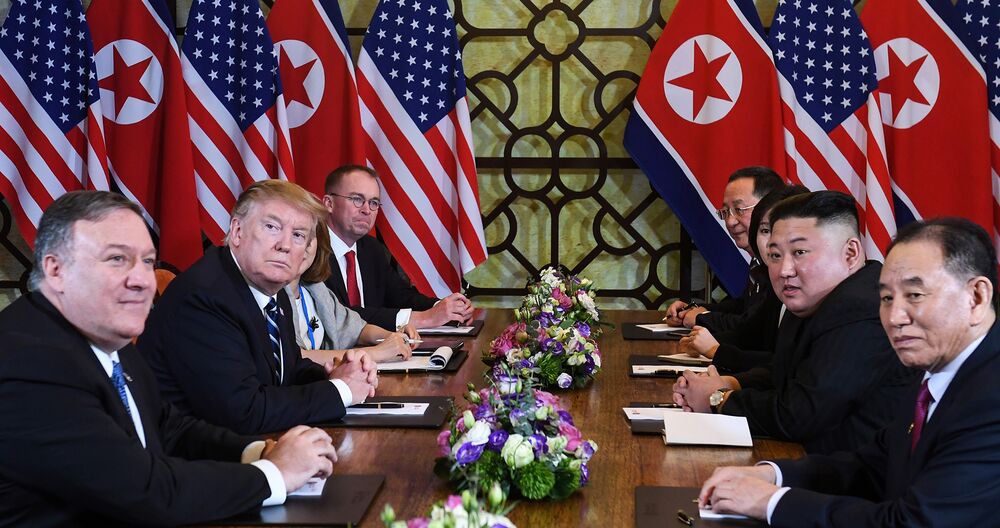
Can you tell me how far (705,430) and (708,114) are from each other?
3.44 m

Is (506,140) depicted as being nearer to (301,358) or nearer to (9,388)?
(301,358)

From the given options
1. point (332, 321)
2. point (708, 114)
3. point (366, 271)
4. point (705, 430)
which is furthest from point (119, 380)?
point (708, 114)

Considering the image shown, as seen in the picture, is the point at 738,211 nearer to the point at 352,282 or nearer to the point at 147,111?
the point at 352,282

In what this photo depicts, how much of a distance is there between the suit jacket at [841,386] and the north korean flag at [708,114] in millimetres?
3078

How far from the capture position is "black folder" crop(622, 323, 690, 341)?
14.5ft

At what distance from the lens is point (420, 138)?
5.96 m

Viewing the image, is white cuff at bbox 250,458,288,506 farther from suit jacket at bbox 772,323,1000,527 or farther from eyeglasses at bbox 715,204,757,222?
eyeglasses at bbox 715,204,757,222

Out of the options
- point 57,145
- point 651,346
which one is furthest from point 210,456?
point 57,145

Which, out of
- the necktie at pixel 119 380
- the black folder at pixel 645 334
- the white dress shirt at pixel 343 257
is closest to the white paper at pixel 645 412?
the necktie at pixel 119 380

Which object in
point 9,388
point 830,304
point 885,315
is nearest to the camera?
point 9,388

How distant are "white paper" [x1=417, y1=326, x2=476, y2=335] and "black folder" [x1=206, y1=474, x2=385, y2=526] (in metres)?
2.30

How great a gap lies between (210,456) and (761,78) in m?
4.19

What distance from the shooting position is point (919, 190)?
5758mm

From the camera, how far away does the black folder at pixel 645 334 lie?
442cm
